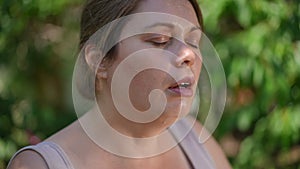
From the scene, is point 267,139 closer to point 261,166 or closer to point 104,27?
point 261,166

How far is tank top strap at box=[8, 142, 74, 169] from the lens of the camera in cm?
144

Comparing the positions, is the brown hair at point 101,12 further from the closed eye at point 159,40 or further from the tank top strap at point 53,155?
the tank top strap at point 53,155

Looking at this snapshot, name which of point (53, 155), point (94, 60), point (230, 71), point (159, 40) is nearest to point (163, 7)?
point (159, 40)

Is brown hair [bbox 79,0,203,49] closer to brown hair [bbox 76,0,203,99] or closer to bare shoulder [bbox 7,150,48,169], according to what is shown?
brown hair [bbox 76,0,203,99]

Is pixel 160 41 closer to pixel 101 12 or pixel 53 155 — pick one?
pixel 101 12

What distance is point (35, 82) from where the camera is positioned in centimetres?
282

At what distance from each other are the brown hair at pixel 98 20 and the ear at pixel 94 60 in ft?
0.05

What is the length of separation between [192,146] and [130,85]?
0.31 m

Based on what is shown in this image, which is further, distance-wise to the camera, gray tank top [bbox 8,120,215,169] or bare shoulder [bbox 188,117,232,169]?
bare shoulder [bbox 188,117,232,169]

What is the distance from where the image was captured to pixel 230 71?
2434mm

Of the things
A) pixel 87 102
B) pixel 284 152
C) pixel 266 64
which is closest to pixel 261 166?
pixel 284 152

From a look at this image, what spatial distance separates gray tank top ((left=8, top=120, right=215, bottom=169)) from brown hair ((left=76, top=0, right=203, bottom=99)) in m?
0.14

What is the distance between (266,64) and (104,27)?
1056 mm

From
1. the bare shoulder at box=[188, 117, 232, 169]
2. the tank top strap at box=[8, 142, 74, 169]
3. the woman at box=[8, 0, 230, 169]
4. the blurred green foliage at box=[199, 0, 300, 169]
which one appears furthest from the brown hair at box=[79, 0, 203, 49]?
the blurred green foliage at box=[199, 0, 300, 169]
